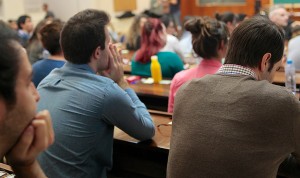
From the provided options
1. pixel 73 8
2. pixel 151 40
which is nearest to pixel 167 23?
pixel 151 40

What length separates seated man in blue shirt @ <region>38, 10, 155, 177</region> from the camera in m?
1.60

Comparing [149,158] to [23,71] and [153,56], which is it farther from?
[153,56]

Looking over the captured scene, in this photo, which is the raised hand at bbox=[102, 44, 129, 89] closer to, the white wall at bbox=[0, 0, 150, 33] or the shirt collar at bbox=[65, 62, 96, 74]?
the shirt collar at bbox=[65, 62, 96, 74]

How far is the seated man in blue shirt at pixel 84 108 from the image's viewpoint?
5.26 ft

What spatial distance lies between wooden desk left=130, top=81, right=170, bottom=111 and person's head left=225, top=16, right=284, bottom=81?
143 centimetres

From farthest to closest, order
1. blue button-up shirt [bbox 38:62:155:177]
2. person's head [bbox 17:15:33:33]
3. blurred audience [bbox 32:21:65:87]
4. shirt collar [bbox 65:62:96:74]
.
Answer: person's head [bbox 17:15:33:33], blurred audience [bbox 32:21:65:87], shirt collar [bbox 65:62:96:74], blue button-up shirt [bbox 38:62:155:177]

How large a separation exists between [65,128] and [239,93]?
734 millimetres

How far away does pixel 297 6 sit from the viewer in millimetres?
7250

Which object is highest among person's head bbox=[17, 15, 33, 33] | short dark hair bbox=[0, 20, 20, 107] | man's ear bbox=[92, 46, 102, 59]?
short dark hair bbox=[0, 20, 20, 107]

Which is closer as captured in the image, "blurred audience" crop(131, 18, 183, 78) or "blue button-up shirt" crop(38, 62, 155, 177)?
"blue button-up shirt" crop(38, 62, 155, 177)

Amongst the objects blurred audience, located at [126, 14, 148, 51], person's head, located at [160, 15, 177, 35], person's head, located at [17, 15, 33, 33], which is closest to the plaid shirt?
person's head, located at [160, 15, 177, 35]

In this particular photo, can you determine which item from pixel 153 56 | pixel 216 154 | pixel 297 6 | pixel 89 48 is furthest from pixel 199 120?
pixel 297 6

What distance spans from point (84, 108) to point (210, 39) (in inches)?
43.4

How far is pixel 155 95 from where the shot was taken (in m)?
2.91
